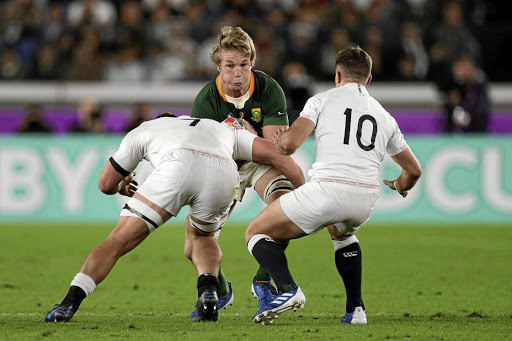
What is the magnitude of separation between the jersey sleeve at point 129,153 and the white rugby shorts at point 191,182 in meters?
0.19

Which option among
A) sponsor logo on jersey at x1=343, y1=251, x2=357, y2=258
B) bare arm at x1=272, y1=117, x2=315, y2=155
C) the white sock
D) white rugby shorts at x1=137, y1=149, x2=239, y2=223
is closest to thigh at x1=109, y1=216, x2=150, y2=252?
white rugby shorts at x1=137, y1=149, x2=239, y2=223

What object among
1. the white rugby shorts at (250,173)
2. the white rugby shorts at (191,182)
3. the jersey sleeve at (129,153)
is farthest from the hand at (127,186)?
the white rugby shorts at (250,173)

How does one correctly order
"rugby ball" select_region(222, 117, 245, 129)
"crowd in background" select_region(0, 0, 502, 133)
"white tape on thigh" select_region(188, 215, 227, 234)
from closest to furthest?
"white tape on thigh" select_region(188, 215, 227, 234), "rugby ball" select_region(222, 117, 245, 129), "crowd in background" select_region(0, 0, 502, 133)

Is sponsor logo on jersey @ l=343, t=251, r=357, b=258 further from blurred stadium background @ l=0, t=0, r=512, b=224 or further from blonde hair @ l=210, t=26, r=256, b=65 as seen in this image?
blurred stadium background @ l=0, t=0, r=512, b=224

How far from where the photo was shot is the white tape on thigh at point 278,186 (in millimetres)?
6891

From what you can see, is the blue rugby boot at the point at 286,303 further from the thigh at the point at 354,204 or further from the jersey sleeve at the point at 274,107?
the jersey sleeve at the point at 274,107

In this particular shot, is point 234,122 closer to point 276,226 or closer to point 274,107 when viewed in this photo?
point 274,107

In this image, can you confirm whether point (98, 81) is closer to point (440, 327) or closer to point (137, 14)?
point (137, 14)

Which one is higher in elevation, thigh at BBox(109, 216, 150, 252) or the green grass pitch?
thigh at BBox(109, 216, 150, 252)

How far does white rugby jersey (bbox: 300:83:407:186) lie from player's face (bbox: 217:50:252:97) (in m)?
0.92

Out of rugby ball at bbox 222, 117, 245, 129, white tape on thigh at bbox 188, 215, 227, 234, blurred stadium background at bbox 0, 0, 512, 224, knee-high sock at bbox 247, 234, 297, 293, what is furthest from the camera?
blurred stadium background at bbox 0, 0, 512, 224

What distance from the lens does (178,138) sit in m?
6.10

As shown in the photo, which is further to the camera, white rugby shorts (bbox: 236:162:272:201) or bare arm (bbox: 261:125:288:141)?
white rugby shorts (bbox: 236:162:272:201)

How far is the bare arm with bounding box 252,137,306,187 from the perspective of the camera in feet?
21.4
